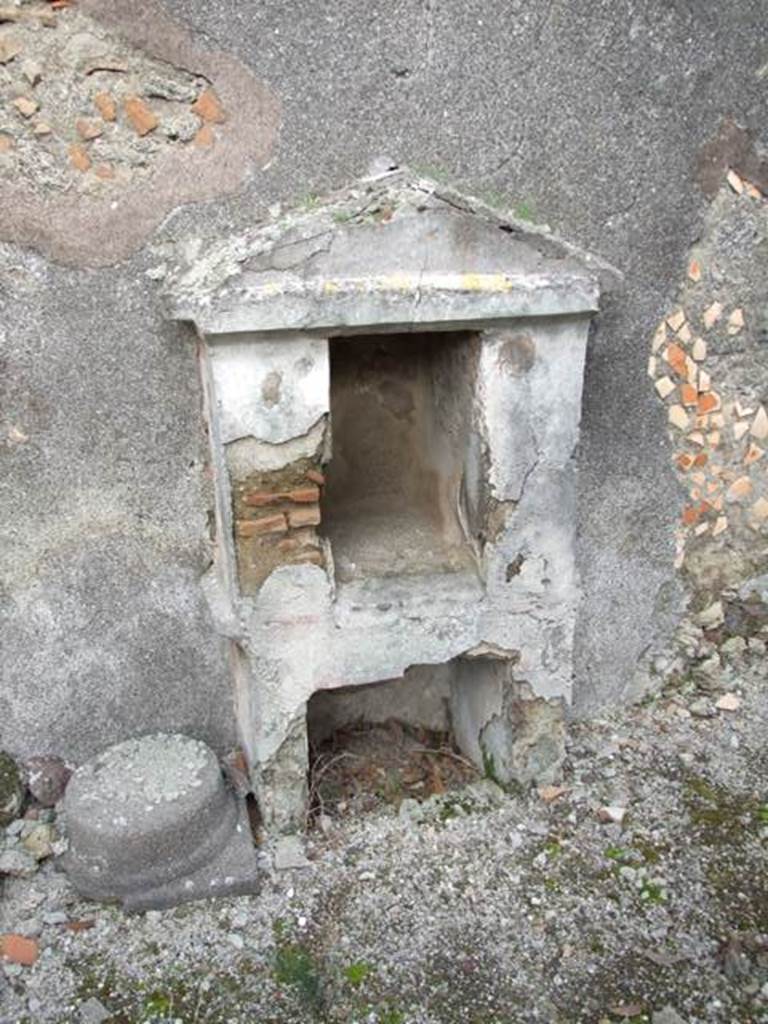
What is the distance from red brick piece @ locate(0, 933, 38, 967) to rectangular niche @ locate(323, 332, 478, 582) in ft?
4.36

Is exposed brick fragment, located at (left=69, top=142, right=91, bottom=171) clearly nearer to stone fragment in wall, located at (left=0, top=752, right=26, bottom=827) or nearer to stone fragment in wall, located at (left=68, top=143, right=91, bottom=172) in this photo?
stone fragment in wall, located at (left=68, top=143, right=91, bottom=172)

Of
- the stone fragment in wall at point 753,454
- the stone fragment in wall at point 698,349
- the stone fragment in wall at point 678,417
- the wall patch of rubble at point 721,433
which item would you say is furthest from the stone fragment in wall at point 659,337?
the stone fragment in wall at point 753,454

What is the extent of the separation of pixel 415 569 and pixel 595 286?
978mm

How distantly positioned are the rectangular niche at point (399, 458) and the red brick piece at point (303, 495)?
1.07 ft

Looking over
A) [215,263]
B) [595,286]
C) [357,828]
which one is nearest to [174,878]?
[357,828]

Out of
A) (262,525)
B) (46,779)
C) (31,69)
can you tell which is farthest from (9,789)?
(31,69)

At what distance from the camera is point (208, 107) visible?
7.34 ft

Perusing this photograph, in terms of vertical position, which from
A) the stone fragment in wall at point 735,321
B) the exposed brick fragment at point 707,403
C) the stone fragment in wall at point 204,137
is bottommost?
the exposed brick fragment at point 707,403

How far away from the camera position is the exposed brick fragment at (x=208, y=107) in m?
2.23

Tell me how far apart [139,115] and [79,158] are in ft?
0.62

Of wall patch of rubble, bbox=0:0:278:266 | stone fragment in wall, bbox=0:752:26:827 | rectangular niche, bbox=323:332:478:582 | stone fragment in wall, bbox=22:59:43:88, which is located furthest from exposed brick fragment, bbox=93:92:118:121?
stone fragment in wall, bbox=0:752:26:827

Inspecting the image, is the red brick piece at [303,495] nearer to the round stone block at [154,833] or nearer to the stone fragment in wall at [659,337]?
the round stone block at [154,833]

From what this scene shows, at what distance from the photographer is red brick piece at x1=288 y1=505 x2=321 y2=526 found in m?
2.47

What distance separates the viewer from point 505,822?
2.81 metres
